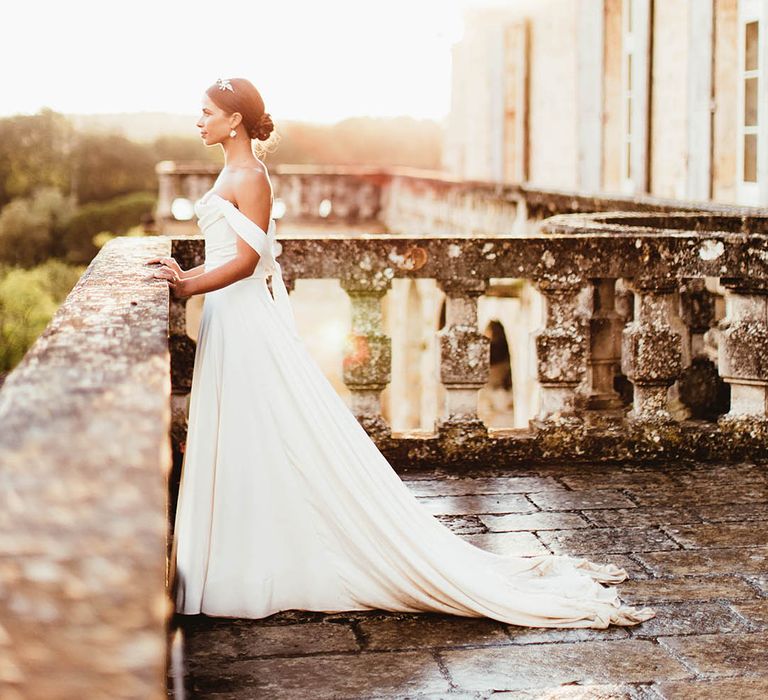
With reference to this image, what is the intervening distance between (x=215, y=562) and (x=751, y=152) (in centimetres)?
814

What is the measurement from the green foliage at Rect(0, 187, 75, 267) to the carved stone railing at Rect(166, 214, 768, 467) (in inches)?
1380

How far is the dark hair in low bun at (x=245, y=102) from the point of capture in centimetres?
387

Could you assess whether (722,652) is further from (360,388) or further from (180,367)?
(180,367)

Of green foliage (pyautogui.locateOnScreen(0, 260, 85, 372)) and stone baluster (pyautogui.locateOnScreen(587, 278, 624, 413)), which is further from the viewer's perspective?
green foliage (pyautogui.locateOnScreen(0, 260, 85, 372))

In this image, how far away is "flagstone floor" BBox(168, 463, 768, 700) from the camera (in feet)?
10.4

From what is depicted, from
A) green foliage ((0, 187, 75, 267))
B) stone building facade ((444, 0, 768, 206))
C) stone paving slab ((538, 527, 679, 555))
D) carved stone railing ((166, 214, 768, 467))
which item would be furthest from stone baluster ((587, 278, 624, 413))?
green foliage ((0, 187, 75, 267))

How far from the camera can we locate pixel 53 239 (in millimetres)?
42625

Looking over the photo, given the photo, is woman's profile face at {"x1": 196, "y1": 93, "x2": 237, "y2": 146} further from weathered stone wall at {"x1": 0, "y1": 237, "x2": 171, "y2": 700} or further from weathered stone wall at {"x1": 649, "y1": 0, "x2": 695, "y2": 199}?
weathered stone wall at {"x1": 649, "y1": 0, "x2": 695, "y2": 199}

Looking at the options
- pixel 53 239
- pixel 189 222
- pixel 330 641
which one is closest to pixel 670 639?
pixel 330 641

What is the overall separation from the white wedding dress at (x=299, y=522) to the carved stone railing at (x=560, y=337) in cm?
151

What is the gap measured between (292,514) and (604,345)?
325 centimetres

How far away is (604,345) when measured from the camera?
6.63 meters

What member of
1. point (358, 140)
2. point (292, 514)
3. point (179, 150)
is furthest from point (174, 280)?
point (358, 140)

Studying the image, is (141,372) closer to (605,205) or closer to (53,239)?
(605,205)
